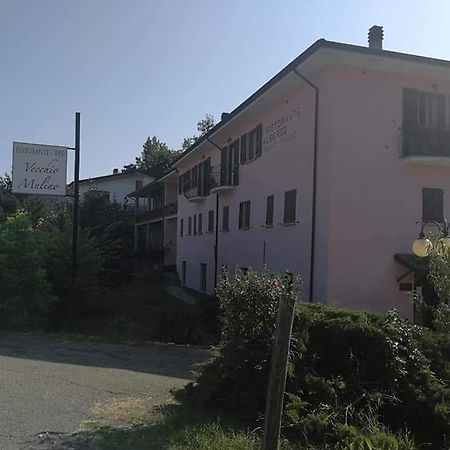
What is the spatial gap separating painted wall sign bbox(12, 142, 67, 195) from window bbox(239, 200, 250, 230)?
964 cm

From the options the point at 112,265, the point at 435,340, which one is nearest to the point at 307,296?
the point at 435,340

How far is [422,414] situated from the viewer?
18.7 ft

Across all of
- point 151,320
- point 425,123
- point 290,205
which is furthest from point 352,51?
point 151,320

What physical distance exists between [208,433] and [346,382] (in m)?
1.49

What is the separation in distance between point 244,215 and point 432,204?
9075 mm

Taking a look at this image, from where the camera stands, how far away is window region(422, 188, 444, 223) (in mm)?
17750

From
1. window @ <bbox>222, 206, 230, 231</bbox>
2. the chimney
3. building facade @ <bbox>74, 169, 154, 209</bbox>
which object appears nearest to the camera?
the chimney

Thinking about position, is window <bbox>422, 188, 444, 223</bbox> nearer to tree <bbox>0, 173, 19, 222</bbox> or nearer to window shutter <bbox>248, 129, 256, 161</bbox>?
window shutter <bbox>248, 129, 256, 161</bbox>

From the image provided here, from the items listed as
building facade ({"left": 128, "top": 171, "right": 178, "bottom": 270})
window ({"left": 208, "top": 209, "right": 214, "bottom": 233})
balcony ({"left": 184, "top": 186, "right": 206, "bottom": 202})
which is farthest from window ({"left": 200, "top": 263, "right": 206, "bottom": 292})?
building facade ({"left": 128, "top": 171, "right": 178, "bottom": 270})

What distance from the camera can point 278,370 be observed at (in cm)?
421

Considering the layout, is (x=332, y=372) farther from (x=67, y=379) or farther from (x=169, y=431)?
(x=67, y=379)

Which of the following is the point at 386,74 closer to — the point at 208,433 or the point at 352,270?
the point at 352,270

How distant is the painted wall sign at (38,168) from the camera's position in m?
16.2

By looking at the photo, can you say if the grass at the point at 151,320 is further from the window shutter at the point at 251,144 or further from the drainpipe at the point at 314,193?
the window shutter at the point at 251,144
